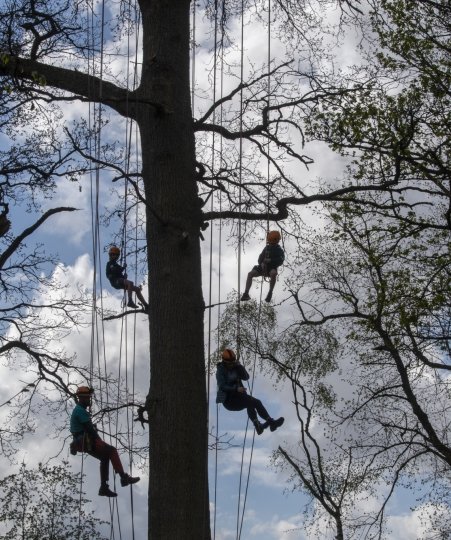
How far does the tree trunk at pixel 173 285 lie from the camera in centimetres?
652

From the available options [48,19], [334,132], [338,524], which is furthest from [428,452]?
[48,19]

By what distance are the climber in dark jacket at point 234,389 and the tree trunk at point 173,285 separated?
1.78 meters

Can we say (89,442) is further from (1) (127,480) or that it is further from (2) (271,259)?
(2) (271,259)

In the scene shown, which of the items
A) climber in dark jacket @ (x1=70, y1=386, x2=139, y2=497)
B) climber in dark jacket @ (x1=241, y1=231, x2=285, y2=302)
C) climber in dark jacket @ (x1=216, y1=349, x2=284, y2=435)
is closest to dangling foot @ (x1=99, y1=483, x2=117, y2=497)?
climber in dark jacket @ (x1=70, y1=386, x2=139, y2=497)

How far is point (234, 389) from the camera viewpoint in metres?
8.87

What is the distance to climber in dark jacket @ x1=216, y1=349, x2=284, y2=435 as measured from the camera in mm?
8797

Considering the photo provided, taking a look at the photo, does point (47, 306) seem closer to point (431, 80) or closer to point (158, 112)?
point (431, 80)

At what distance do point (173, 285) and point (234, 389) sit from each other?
6.89ft

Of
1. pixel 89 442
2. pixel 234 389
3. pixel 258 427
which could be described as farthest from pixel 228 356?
pixel 89 442

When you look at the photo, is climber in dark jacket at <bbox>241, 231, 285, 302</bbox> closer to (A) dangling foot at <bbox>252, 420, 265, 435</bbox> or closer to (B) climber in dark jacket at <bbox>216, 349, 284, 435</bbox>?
(B) climber in dark jacket at <bbox>216, 349, 284, 435</bbox>

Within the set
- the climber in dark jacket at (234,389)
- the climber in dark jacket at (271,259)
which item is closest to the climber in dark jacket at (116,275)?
the climber in dark jacket at (271,259)

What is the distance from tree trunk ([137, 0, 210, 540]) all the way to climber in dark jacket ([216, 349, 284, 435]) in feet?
5.84

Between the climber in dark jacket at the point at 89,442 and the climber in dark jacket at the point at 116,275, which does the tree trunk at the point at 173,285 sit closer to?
the climber in dark jacket at the point at 89,442

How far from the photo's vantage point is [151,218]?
7.25 meters
